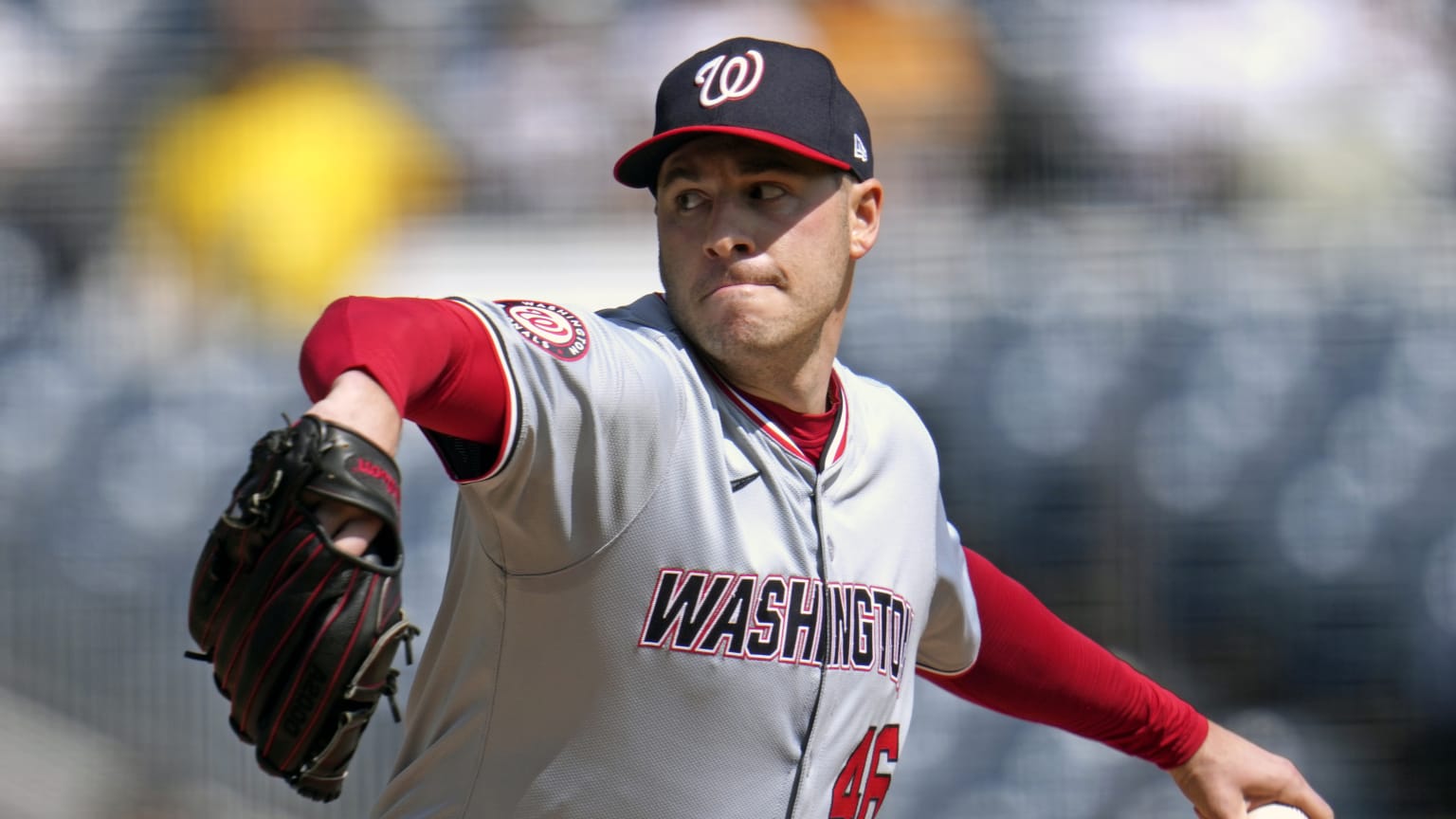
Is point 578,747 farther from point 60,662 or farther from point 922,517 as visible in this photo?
point 60,662

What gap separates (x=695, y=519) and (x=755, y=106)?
1.53 ft

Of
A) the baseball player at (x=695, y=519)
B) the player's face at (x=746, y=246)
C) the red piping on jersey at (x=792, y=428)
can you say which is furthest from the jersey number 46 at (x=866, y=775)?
the player's face at (x=746, y=246)

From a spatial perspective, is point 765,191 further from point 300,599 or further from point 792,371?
point 300,599

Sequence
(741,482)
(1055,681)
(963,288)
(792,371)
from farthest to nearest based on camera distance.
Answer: (963,288), (1055,681), (792,371), (741,482)

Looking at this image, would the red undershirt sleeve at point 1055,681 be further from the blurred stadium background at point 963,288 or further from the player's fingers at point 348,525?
the blurred stadium background at point 963,288

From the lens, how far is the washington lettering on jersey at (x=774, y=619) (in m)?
1.50

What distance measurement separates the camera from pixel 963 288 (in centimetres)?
374

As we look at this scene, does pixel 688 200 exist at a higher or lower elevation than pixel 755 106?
lower

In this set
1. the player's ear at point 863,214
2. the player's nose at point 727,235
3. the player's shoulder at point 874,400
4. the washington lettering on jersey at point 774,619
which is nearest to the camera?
the washington lettering on jersey at point 774,619

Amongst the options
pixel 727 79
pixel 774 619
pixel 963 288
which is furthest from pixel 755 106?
pixel 963 288

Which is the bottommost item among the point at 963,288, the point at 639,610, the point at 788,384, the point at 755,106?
the point at 963,288

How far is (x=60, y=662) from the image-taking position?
11.5ft

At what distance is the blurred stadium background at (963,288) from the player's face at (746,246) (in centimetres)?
198

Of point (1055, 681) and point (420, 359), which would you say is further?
point (1055, 681)
